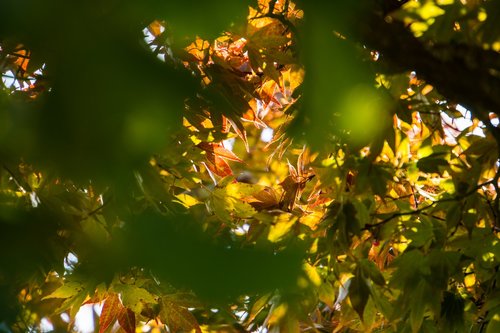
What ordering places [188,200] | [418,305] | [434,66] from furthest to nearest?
[188,200] < [418,305] < [434,66]

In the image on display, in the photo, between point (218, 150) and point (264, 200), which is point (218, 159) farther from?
point (264, 200)

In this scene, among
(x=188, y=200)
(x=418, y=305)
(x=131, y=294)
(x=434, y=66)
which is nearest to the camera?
(x=434, y=66)

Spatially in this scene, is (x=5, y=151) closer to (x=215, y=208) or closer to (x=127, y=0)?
(x=127, y=0)

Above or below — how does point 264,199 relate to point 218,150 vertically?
below

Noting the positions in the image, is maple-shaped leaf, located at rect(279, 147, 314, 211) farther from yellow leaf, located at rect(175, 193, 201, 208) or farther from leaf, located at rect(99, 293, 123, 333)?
leaf, located at rect(99, 293, 123, 333)

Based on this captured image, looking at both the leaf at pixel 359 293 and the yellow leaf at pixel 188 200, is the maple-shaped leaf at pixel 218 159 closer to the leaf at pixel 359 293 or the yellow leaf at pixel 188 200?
the yellow leaf at pixel 188 200

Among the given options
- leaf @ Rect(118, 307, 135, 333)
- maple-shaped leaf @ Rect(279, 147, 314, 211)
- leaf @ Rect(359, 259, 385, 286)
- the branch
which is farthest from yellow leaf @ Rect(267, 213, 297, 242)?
the branch

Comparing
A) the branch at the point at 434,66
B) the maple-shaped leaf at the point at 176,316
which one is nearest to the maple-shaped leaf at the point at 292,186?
the maple-shaped leaf at the point at 176,316

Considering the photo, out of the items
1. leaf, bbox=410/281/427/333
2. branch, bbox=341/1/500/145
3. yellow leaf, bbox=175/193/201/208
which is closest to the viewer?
branch, bbox=341/1/500/145

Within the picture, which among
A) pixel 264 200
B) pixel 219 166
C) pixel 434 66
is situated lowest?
pixel 264 200

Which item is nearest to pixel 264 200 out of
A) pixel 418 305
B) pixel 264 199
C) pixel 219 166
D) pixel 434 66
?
pixel 264 199

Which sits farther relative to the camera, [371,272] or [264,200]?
[264,200]
